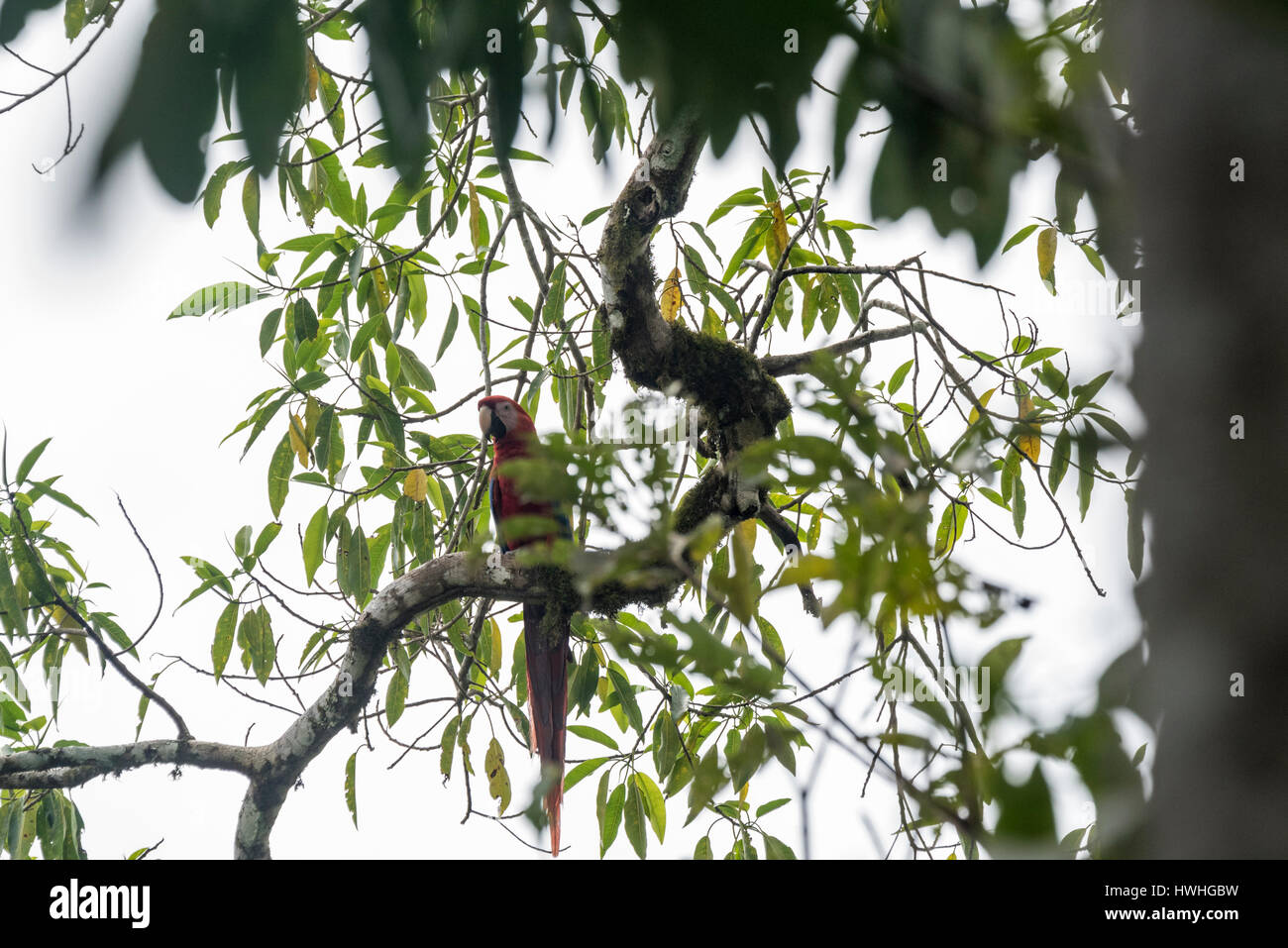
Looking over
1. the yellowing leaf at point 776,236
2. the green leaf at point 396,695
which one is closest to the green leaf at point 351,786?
the green leaf at point 396,695

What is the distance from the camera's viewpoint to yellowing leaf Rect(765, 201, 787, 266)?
7.09ft

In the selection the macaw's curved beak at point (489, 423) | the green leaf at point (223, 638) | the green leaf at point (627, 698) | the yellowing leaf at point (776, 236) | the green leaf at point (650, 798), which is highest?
the yellowing leaf at point (776, 236)

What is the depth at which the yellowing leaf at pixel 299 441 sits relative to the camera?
2154mm

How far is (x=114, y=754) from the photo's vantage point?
179 cm

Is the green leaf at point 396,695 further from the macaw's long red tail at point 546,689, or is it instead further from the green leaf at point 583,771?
the green leaf at point 583,771

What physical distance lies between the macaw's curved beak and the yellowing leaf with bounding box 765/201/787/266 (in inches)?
34.0

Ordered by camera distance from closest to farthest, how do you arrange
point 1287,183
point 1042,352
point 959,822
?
point 1287,183 → point 959,822 → point 1042,352

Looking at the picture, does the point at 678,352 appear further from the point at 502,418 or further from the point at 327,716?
the point at 502,418

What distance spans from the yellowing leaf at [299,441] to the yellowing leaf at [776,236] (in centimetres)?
123

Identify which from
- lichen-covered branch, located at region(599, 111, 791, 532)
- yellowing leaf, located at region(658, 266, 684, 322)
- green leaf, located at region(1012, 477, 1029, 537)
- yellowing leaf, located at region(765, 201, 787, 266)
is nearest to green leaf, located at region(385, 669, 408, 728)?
lichen-covered branch, located at region(599, 111, 791, 532)

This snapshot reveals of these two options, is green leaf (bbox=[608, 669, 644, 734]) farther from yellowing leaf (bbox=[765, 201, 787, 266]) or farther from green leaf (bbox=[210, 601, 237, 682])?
yellowing leaf (bbox=[765, 201, 787, 266])
